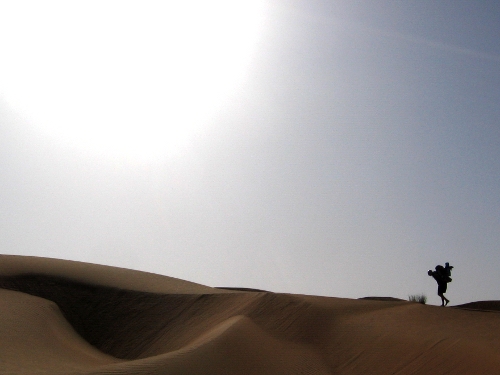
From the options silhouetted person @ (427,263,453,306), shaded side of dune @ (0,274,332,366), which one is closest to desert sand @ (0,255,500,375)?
shaded side of dune @ (0,274,332,366)

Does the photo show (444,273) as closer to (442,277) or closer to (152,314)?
(442,277)

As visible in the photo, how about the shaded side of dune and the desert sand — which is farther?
the shaded side of dune

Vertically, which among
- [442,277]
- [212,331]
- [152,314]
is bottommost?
[152,314]

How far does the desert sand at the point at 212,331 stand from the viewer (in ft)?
46.9

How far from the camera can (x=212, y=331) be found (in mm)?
17750

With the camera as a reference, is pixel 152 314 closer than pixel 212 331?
No

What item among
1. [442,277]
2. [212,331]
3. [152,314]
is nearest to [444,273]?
[442,277]

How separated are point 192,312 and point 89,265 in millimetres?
10812

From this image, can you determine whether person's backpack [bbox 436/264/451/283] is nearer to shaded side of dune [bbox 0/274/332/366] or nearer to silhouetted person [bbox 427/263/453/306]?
silhouetted person [bbox 427/263/453/306]

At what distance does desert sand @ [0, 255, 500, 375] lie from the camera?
46.9 ft

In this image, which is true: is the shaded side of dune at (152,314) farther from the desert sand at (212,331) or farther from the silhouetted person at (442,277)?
the silhouetted person at (442,277)

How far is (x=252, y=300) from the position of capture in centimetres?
2108

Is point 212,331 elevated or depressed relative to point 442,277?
depressed

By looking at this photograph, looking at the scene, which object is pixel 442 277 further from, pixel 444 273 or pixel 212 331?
pixel 212 331
